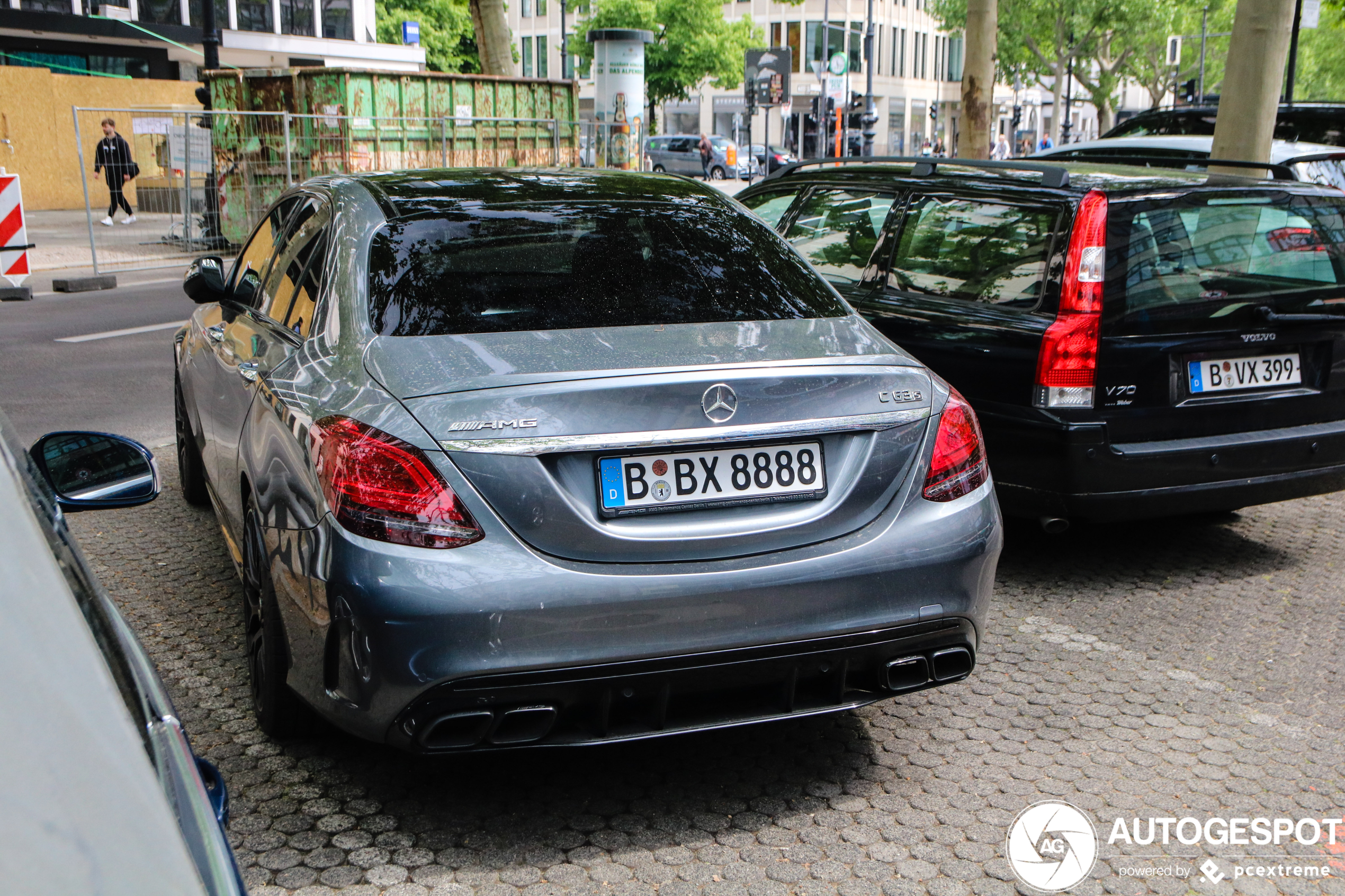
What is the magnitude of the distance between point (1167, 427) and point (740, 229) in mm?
1890

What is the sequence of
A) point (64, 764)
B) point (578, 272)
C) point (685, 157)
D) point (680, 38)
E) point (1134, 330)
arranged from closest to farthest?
point (64, 764) < point (578, 272) < point (1134, 330) < point (685, 157) < point (680, 38)

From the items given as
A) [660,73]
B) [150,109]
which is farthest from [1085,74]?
[150,109]

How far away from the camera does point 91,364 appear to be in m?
10.2

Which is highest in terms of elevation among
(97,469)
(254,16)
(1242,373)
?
(254,16)

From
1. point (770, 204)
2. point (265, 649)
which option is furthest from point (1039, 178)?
point (265, 649)

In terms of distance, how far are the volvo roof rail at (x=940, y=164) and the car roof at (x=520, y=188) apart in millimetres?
1456

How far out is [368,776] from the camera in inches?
135

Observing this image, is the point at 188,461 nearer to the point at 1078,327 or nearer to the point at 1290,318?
the point at 1078,327

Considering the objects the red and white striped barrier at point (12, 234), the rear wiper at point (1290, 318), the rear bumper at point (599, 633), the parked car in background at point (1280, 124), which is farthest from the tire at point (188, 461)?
the parked car in background at point (1280, 124)

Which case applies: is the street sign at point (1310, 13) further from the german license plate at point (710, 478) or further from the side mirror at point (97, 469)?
the side mirror at point (97, 469)

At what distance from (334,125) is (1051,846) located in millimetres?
17834

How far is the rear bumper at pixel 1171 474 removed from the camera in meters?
4.77

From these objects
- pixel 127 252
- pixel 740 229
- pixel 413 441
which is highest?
pixel 740 229

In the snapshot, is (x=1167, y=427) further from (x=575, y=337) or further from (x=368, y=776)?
(x=368, y=776)
